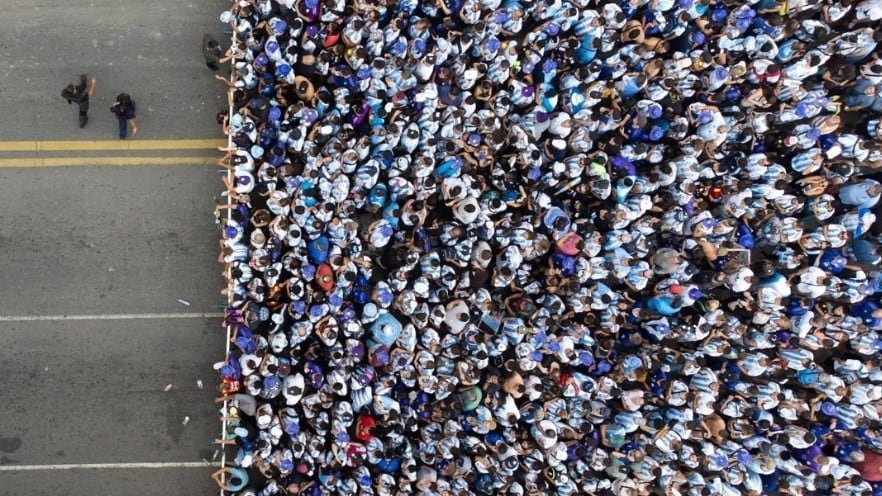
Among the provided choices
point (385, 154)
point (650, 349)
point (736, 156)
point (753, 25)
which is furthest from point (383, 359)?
point (753, 25)

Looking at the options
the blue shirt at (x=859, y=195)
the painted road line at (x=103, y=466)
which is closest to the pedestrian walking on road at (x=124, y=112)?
the painted road line at (x=103, y=466)

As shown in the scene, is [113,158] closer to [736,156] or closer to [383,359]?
[383,359]

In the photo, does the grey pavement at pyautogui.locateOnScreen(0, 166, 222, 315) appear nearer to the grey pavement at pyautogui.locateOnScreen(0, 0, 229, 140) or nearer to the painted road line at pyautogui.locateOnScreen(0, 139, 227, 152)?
the painted road line at pyautogui.locateOnScreen(0, 139, 227, 152)

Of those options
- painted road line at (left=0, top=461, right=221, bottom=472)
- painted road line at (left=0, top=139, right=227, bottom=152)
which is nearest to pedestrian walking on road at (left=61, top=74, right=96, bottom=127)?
painted road line at (left=0, top=139, right=227, bottom=152)

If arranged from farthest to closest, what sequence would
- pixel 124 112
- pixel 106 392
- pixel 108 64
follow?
pixel 108 64
pixel 106 392
pixel 124 112

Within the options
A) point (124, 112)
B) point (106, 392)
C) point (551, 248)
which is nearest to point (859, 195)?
point (551, 248)

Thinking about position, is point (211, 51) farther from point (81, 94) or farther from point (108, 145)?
point (108, 145)
